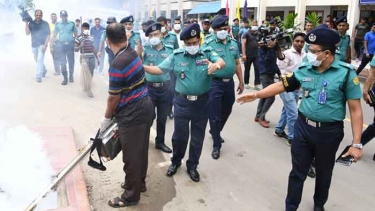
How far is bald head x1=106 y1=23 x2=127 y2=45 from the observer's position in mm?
3080

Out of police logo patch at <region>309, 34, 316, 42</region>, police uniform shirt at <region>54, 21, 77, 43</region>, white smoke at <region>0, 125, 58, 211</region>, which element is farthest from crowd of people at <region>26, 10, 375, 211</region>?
police uniform shirt at <region>54, 21, 77, 43</region>

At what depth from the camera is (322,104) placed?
2873 mm

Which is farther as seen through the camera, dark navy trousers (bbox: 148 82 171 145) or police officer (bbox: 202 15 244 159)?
dark navy trousers (bbox: 148 82 171 145)

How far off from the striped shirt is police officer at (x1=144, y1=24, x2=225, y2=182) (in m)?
0.48

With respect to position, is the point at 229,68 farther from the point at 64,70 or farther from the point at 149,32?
the point at 64,70

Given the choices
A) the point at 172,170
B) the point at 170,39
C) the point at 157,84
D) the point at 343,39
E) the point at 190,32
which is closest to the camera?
the point at 190,32

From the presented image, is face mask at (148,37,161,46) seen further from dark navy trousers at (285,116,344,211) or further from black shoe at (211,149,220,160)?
dark navy trousers at (285,116,344,211)

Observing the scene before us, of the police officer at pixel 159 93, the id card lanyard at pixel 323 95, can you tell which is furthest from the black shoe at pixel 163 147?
the id card lanyard at pixel 323 95

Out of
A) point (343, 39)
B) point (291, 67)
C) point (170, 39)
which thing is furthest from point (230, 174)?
point (343, 39)

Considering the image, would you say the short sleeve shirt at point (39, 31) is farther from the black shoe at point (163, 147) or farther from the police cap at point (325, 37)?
the police cap at point (325, 37)

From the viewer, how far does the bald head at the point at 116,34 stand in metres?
3.08

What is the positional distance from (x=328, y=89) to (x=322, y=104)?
131 mm

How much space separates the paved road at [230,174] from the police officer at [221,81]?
0.45 meters

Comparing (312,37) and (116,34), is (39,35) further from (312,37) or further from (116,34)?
(312,37)
